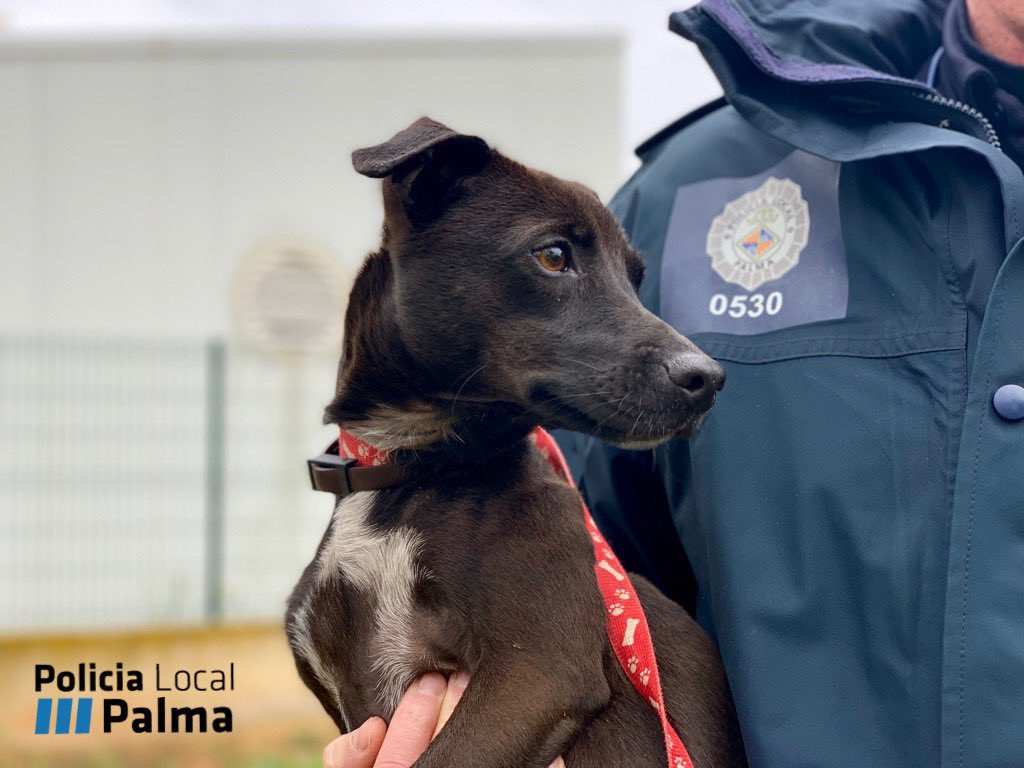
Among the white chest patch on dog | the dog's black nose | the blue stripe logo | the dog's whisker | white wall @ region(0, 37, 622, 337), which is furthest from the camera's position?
white wall @ region(0, 37, 622, 337)

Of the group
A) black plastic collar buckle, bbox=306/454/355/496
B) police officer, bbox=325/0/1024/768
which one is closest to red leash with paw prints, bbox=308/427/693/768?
black plastic collar buckle, bbox=306/454/355/496

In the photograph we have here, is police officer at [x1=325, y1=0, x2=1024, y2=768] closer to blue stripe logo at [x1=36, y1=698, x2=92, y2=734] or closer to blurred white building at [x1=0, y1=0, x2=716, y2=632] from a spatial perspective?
blue stripe logo at [x1=36, y1=698, x2=92, y2=734]

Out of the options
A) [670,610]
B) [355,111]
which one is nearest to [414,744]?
[670,610]

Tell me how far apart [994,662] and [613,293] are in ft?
2.74

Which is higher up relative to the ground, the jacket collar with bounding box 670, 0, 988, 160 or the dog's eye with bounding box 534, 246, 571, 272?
the jacket collar with bounding box 670, 0, 988, 160

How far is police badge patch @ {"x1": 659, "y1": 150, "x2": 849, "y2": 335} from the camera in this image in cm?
182

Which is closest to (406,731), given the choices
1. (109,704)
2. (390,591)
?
(390,591)

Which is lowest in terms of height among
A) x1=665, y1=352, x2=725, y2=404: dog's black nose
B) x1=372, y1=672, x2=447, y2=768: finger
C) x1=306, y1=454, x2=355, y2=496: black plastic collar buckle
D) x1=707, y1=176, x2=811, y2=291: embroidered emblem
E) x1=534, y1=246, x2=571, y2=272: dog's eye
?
x1=372, y1=672, x2=447, y2=768: finger

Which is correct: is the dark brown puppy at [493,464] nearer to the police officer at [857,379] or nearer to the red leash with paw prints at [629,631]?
the red leash with paw prints at [629,631]

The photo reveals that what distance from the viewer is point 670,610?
1.95 meters

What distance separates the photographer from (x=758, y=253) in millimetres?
1902

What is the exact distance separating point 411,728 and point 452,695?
81 millimetres

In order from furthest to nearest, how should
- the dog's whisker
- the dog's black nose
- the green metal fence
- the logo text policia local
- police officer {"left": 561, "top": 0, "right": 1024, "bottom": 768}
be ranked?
1. the green metal fence
2. the logo text policia local
3. the dog's whisker
4. the dog's black nose
5. police officer {"left": 561, "top": 0, "right": 1024, "bottom": 768}

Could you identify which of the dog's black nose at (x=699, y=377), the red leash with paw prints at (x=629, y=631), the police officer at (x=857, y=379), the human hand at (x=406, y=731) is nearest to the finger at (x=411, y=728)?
the human hand at (x=406, y=731)
